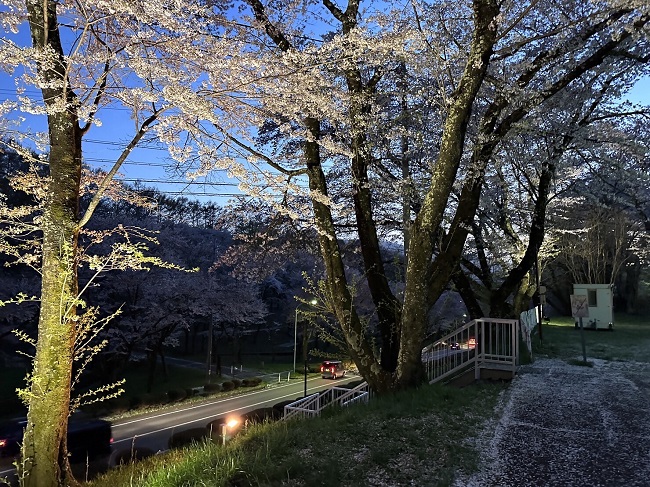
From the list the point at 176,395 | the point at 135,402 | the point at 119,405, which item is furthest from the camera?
the point at 176,395

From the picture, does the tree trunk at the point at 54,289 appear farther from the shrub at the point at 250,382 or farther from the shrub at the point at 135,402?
the shrub at the point at 250,382

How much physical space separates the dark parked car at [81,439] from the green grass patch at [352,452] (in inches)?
304

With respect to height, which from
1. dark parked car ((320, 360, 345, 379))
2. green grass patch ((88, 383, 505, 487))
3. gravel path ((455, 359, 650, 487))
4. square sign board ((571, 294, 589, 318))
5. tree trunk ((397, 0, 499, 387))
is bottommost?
dark parked car ((320, 360, 345, 379))

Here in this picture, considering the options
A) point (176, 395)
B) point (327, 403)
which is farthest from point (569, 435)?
point (176, 395)

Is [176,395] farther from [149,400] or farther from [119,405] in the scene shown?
[119,405]

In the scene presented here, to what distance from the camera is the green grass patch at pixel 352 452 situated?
135 inches

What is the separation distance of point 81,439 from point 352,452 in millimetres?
11091

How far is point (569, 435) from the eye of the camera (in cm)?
462

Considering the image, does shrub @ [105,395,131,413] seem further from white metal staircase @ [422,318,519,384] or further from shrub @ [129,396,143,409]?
white metal staircase @ [422,318,519,384]

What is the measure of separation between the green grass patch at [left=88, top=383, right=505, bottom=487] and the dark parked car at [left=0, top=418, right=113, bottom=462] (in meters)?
7.73

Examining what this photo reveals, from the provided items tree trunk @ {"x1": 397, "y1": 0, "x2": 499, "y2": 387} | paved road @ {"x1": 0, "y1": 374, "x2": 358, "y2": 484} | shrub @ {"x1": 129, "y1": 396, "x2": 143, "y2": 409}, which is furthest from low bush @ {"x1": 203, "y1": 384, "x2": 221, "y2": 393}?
tree trunk @ {"x1": 397, "y1": 0, "x2": 499, "y2": 387}

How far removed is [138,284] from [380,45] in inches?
722

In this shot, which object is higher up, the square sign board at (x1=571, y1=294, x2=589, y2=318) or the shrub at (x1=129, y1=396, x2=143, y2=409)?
the square sign board at (x1=571, y1=294, x2=589, y2=318)

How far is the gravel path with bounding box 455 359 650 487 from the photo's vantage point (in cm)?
361
